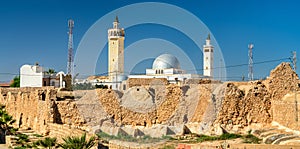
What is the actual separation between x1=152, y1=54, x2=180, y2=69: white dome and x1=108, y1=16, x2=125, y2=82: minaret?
16.3 feet

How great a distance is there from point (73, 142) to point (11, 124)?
10200mm

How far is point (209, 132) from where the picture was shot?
49.3ft

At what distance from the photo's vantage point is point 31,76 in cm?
3694

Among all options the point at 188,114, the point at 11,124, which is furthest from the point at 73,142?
the point at 11,124

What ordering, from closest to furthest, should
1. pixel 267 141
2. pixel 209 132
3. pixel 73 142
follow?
1. pixel 73 142
2. pixel 267 141
3. pixel 209 132

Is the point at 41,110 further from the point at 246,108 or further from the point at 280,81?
the point at 280,81

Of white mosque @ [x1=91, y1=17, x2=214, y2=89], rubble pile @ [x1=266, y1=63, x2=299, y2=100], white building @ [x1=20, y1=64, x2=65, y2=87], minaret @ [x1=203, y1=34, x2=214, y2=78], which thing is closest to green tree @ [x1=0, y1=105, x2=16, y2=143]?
rubble pile @ [x1=266, y1=63, x2=299, y2=100]

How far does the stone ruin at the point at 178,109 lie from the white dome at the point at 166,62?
33.0 meters

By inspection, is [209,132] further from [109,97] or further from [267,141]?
[109,97]

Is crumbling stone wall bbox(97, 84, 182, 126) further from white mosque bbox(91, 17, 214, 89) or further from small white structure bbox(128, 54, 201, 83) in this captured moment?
small white structure bbox(128, 54, 201, 83)

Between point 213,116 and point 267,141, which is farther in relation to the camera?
point 213,116

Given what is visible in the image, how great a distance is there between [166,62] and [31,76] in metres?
19.2

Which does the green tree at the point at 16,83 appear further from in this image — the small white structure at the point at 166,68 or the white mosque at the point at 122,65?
the small white structure at the point at 166,68

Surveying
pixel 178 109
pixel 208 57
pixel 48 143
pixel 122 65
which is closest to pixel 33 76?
pixel 122 65
